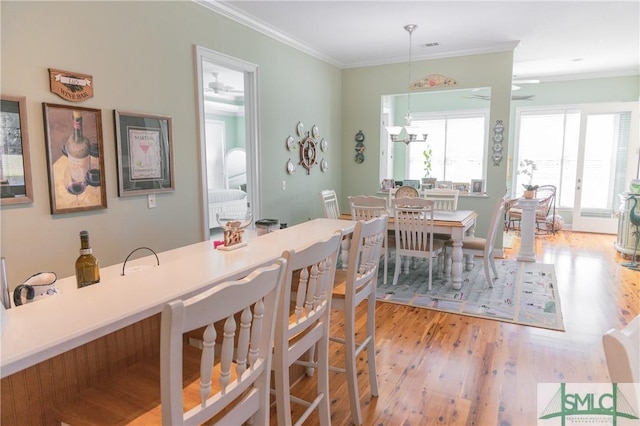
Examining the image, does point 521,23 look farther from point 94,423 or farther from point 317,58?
point 94,423

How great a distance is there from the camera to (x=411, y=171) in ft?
28.1

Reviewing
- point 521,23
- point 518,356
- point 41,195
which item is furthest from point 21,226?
point 521,23

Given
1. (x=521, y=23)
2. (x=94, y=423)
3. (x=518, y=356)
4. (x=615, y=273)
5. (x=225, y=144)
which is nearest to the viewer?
(x=94, y=423)

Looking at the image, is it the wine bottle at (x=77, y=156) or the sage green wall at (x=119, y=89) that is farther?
the wine bottle at (x=77, y=156)

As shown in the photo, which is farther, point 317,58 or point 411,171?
point 411,171

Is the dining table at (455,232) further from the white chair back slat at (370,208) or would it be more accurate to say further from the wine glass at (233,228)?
the wine glass at (233,228)

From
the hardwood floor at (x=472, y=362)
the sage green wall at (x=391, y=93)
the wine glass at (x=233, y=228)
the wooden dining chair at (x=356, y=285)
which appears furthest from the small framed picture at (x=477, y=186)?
the wine glass at (x=233, y=228)

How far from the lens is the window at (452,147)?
8.00m

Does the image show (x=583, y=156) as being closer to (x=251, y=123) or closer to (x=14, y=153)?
(x=251, y=123)

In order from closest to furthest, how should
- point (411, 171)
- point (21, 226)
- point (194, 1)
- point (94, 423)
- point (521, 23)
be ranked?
point (94, 423) → point (21, 226) → point (194, 1) → point (521, 23) → point (411, 171)

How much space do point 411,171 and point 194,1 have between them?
6.06 m

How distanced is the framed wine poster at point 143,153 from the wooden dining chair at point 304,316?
1.89m

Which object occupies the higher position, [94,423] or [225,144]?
[225,144]

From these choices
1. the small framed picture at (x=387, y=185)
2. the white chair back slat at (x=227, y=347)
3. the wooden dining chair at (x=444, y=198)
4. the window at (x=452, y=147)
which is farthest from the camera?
the window at (x=452, y=147)
